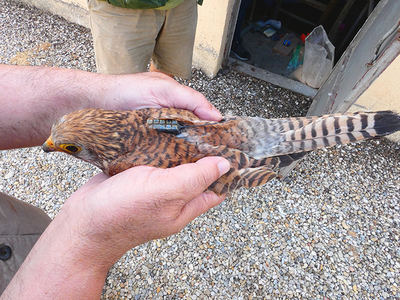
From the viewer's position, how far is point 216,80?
4.89m

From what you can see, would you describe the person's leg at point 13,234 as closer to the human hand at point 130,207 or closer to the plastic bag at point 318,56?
the human hand at point 130,207

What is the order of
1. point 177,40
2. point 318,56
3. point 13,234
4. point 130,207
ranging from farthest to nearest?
point 318,56
point 177,40
point 13,234
point 130,207

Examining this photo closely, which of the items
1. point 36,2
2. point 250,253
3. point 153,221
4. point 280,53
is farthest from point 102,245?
point 36,2

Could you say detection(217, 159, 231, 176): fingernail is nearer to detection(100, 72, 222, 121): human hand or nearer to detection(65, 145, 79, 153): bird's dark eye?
detection(100, 72, 222, 121): human hand

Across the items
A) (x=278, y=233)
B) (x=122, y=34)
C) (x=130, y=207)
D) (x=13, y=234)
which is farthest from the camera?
(x=278, y=233)

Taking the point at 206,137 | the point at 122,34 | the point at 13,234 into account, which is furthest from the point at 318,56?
the point at 13,234

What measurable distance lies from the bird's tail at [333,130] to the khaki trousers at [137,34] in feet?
6.28

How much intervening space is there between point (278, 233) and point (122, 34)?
288cm

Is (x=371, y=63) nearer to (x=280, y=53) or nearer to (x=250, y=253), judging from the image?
(x=250, y=253)

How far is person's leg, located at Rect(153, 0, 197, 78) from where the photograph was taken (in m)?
3.37

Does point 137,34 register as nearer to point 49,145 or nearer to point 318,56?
point 49,145

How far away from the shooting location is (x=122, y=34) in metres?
3.10

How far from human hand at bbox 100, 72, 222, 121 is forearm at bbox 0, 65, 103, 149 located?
0.43 feet

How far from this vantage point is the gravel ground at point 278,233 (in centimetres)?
310
